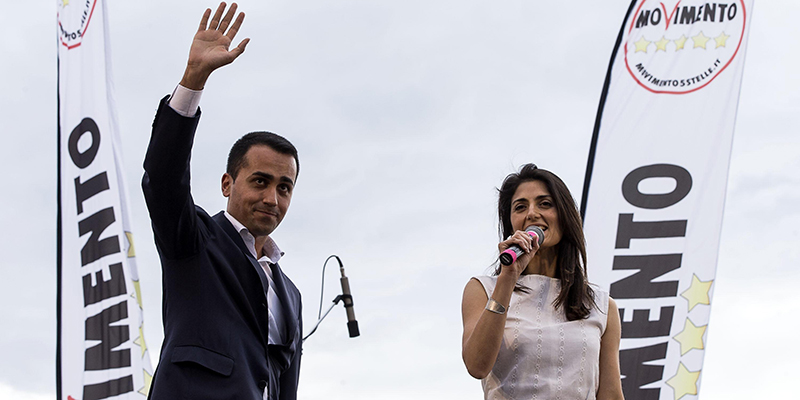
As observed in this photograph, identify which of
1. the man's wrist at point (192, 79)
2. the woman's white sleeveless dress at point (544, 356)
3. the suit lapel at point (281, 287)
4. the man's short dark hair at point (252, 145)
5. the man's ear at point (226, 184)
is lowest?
the woman's white sleeveless dress at point (544, 356)

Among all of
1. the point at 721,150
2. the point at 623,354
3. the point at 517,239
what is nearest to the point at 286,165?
the point at 517,239

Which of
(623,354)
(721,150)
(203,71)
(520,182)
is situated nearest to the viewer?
(203,71)

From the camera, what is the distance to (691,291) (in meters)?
4.85

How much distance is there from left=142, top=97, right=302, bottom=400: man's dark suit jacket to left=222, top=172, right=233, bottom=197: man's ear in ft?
0.80

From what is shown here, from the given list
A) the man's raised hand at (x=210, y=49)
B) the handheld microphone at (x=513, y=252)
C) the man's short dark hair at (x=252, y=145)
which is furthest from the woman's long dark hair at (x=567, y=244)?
the man's raised hand at (x=210, y=49)

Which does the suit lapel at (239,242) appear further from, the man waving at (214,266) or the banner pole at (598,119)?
the banner pole at (598,119)

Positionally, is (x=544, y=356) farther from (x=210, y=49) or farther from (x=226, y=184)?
(x=210, y=49)

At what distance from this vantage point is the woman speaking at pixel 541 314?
2428 millimetres

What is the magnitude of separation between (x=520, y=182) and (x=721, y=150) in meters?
2.73

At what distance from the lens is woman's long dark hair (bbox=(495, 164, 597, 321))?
265 centimetres

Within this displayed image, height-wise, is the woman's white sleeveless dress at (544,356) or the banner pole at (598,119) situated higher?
the banner pole at (598,119)

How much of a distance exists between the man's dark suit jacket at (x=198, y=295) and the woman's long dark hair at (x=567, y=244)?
0.88 metres

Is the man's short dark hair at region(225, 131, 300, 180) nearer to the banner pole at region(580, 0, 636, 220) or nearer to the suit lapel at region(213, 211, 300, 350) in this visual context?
the suit lapel at region(213, 211, 300, 350)

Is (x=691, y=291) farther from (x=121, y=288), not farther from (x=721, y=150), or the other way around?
(x=121, y=288)
